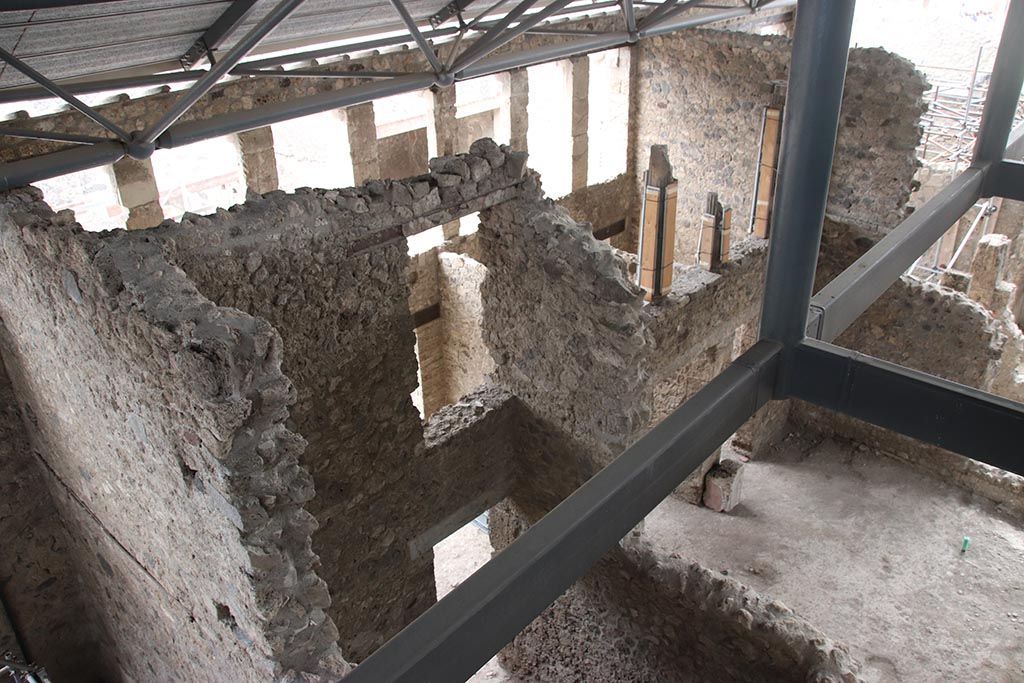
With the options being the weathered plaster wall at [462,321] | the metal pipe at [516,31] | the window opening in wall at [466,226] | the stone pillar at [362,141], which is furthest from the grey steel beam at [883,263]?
the window opening in wall at [466,226]

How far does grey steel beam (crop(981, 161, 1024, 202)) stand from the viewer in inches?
164

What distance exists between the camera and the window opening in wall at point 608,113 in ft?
35.3

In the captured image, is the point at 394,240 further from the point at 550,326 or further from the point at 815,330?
the point at 815,330

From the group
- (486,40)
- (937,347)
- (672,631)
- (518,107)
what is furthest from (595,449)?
(518,107)

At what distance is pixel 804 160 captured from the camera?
2582 mm

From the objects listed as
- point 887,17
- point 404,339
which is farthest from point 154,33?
point 887,17

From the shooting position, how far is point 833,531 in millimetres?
8461

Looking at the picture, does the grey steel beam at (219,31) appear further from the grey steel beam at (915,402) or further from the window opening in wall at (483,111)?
the window opening in wall at (483,111)

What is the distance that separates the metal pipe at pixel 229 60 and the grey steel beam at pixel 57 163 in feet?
0.93

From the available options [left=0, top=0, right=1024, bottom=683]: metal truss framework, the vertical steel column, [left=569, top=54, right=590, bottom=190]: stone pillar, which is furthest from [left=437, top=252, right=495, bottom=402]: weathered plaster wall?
the vertical steel column

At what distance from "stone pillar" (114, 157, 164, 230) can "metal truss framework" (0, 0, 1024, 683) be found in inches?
231

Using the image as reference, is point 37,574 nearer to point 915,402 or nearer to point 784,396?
point 784,396

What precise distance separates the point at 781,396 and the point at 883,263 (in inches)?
32.4

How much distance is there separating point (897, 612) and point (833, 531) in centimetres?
111
